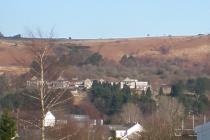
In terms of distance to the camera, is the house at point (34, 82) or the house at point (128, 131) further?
the house at point (128, 131)

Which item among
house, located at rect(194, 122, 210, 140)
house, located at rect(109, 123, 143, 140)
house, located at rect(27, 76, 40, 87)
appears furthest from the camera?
house, located at rect(109, 123, 143, 140)

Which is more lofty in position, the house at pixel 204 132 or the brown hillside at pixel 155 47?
the house at pixel 204 132

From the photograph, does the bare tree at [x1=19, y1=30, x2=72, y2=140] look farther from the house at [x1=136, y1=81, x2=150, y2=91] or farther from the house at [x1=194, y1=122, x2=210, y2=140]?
the house at [x1=136, y1=81, x2=150, y2=91]

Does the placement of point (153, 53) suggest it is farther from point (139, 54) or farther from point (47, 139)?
point (47, 139)

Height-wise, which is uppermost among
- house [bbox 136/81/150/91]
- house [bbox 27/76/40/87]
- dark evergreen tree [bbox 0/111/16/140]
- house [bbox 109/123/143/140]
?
house [bbox 27/76/40/87]

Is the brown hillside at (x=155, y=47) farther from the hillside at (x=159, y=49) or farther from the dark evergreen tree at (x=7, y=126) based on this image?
the dark evergreen tree at (x=7, y=126)

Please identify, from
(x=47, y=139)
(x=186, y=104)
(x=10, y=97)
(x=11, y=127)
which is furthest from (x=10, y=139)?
(x=186, y=104)

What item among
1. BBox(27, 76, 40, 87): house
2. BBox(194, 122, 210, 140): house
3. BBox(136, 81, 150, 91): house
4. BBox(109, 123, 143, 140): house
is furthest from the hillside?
BBox(194, 122, 210, 140): house

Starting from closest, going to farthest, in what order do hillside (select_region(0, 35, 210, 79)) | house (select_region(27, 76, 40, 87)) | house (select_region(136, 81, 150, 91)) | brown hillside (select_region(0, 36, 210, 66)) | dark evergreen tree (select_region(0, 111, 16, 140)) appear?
house (select_region(27, 76, 40, 87)), dark evergreen tree (select_region(0, 111, 16, 140)), house (select_region(136, 81, 150, 91)), hillside (select_region(0, 35, 210, 79)), brown hillside (select_region(0, 36, 210, 66))

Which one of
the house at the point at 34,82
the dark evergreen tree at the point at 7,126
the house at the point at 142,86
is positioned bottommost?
the house at the point at 142,86

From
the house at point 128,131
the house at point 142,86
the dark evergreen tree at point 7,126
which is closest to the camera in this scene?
the dark evergreen tree at point 7,126

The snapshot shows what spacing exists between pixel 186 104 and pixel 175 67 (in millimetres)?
68113

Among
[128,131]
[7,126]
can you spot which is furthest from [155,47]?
[7,126]

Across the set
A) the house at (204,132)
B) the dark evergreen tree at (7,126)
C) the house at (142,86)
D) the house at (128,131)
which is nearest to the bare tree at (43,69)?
the dark evergreen tree at (7,126)
